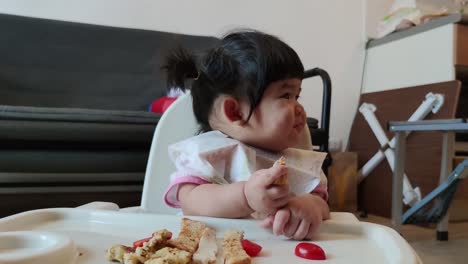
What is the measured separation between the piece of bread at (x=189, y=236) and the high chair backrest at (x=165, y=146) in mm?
264

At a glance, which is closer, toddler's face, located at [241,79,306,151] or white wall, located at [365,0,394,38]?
toddler's face, located at [241,79,306,151]

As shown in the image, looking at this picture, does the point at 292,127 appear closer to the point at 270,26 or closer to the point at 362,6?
the point at 270,26

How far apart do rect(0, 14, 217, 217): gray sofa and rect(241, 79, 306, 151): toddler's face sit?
852 mm

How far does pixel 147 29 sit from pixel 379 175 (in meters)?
1.43

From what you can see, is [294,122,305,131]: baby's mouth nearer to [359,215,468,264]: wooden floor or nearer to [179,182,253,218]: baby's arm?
[179,182,253,218]: baby's arm

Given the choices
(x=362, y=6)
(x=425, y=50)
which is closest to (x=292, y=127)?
(x=425, y=50)

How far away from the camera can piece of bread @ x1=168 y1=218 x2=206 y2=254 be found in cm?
36

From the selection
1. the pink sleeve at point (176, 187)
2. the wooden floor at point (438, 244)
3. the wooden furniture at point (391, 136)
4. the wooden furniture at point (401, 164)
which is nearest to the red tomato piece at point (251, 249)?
the pink sleeve at point (176, 187)

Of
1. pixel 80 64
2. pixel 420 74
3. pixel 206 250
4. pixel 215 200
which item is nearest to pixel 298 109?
pixel 215 200

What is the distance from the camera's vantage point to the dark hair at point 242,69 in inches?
23.3

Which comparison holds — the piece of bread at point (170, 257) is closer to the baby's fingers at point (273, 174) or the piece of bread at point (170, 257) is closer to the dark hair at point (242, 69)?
the baby's fingers at point (273, 174)

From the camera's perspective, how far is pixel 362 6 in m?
2.63

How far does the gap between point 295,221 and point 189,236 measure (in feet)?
0.38

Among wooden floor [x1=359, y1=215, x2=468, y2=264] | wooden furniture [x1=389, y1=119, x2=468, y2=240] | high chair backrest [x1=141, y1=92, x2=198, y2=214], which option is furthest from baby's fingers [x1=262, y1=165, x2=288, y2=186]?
wooden furniture [x1=389, y1=119, x2=468, y2=240]
